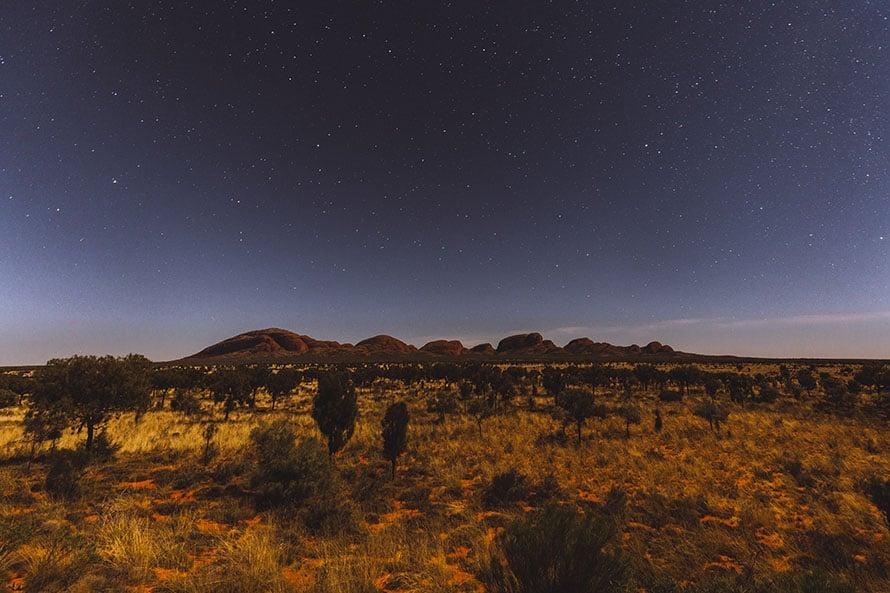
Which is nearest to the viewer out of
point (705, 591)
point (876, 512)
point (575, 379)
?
point (705, 591)

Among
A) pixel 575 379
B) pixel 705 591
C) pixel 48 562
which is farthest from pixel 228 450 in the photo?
pixel 575 379

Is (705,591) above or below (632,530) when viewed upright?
above

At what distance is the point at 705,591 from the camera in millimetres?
4707

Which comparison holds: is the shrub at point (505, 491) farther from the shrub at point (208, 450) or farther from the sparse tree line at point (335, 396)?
the shrub at point (208, 450)

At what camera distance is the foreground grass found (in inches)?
254

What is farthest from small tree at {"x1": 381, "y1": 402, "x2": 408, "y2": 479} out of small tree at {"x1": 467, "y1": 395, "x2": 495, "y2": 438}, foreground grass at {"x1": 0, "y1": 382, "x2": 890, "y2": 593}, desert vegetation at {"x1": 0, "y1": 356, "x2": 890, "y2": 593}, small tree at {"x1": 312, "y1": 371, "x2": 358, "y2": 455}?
small tree at {"x1": 467, "y1": 395, "x2": 495, "y2": 438}

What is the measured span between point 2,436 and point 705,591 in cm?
2577

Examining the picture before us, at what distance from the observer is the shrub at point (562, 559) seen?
4.91 meters

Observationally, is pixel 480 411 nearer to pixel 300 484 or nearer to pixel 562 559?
pixel 300 484

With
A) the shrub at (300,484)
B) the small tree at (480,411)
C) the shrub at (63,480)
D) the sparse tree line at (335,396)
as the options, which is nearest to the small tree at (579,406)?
the sparse tree line at (335,396)

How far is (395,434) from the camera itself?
43.0 feet

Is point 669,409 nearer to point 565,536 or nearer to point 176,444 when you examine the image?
point 565,536

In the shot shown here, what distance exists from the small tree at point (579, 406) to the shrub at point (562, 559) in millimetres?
11956

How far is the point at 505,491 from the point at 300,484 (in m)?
5.42
